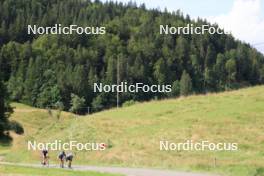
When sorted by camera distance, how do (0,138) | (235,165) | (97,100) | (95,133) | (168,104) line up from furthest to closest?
1. (97,100)
2. (0,138)
3. (168,104)
4. (95,133)
5. (235,165)

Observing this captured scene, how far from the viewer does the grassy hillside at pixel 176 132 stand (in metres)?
47.2

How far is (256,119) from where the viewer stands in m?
56.2

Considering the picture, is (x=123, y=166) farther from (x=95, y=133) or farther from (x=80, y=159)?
(x=95, y=133)

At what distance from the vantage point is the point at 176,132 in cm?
5606

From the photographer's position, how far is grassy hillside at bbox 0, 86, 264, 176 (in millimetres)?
47250

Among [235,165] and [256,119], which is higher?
[256,119]

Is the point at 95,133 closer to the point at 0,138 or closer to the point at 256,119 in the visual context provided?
the point at 256,119

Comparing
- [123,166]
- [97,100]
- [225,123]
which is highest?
[97,100]

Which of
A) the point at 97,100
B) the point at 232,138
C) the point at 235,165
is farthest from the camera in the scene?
the point at 97,100

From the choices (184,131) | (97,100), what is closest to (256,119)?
(184,131)

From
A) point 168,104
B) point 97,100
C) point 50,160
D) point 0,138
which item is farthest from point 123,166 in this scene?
point 97,100

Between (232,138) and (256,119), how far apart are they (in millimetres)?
5530

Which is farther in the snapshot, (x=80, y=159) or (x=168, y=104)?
(x=168, y=104)

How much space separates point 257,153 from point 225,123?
9271 millimetres
